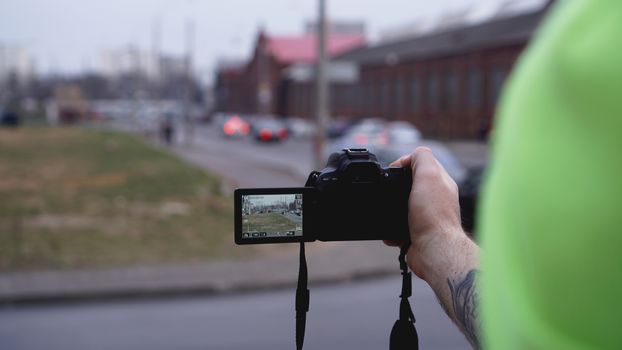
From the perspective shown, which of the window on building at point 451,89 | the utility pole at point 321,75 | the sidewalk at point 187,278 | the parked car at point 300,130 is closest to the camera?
the sidewalk at point 187,278

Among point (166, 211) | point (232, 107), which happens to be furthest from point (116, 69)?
point (166, 211)

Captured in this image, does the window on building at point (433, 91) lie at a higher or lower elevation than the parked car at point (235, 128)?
higher

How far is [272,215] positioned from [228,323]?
697 centimetres

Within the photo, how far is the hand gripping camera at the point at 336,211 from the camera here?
1.66 meters

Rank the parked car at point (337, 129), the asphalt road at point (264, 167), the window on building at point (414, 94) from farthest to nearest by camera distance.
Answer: the window on building at point (414, 94) → the parked car at point (337, 129) → the asphalt road at point (264, 167)

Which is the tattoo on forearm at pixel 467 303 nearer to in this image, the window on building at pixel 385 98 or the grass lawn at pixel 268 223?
the grass lawn at pixel 268 223

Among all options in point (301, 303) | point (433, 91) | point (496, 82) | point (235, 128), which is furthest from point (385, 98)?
point (301, 303)

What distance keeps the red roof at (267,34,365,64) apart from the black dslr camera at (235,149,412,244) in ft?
276

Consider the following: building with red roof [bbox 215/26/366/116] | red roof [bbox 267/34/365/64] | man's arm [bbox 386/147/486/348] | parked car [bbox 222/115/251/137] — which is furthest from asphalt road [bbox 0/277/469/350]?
red roof [bbox 267/34/365/64]

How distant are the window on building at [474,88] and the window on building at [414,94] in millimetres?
7660

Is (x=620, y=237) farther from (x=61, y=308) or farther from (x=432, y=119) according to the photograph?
(x=432, y=119)

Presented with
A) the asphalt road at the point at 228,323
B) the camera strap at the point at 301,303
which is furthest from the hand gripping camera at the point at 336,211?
the asphalt road at the point at 228,323

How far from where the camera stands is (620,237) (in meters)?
0.80

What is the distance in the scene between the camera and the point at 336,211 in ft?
5.50
